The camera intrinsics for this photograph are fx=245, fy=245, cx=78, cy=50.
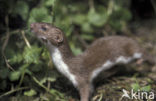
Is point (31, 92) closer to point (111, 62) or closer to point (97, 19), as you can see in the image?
point (111, 62)

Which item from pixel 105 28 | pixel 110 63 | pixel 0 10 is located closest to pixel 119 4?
pixel 105 28

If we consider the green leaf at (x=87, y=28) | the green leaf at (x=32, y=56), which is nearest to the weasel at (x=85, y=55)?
the green leaf at (x=32, y=56)

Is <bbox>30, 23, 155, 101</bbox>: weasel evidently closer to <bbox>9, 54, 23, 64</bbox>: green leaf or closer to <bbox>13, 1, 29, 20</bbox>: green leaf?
<bbox>9, 54, 23, 64</bbox>: green leaf

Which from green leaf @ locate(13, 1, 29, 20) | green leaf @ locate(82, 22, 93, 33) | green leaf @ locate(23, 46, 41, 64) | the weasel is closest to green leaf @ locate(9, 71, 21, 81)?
green leaf @ locate(23, 46, 41, 64)

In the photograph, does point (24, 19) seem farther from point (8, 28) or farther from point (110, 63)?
point (110, 63)

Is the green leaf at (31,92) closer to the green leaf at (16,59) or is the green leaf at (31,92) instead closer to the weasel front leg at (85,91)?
the green leaf at (16,59)

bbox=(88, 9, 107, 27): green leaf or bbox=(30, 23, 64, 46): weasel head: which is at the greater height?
bbox=(88, 9, 107, 27): green leaf
